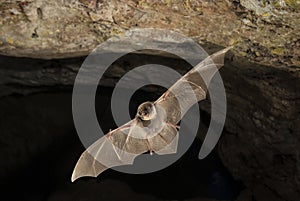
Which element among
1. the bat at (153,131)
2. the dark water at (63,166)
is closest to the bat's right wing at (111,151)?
the bat at (153,131)

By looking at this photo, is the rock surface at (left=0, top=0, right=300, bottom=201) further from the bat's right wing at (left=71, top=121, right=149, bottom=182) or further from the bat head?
the bat's right wing at (left=71, top=121, right=149, bottom=182)

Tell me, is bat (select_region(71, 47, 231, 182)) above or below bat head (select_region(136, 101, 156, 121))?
below

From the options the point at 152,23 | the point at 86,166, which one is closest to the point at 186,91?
the point at 152,23

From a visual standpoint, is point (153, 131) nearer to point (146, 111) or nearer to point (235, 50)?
point (146, 111)

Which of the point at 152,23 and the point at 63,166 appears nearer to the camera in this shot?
the point at 152,23

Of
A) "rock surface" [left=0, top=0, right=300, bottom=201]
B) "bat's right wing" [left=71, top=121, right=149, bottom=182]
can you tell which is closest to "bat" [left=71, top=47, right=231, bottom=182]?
"bat's right wing" [left=71, top=121, right=149, bottom=182]

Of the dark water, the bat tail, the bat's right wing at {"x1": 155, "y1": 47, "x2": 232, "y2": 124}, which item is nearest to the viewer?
the bat's right wing at {"x1": 155, "y1": 47, "x2": 232, "y2": 124}

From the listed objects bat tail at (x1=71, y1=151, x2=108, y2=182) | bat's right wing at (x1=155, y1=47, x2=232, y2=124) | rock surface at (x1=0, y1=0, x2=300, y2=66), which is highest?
rock surface at (x1=0, y1=0, x2=300, y2=66)
